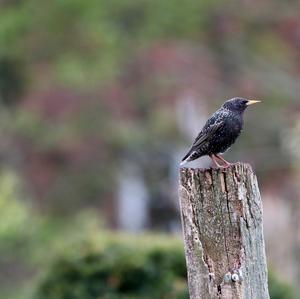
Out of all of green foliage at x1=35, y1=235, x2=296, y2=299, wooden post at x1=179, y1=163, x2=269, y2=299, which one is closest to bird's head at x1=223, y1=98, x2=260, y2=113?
wooden post at x1=179, y1=163, x2=269, y2=299

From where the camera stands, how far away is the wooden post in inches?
213

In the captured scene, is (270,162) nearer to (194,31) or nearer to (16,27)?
(194,31)

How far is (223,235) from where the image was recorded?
215 inches

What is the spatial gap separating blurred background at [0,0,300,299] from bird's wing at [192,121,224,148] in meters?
13.5

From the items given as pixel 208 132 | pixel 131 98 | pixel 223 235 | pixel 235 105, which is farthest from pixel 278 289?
pixel 131 98

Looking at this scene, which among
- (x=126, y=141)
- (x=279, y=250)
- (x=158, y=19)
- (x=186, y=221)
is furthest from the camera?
(x=158, y=19)

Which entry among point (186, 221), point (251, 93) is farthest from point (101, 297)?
point (251, 93)

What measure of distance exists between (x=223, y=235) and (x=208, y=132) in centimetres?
107

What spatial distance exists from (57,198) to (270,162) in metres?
4.45

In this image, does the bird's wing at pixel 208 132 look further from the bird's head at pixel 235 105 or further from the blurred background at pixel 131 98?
the blurred background at pixel 131 98

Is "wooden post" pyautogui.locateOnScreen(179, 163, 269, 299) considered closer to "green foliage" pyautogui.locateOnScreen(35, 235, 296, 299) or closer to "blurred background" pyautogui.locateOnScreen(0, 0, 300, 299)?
"green foliage" pyautogui.locateOnScreen(35, 235, 296, 299)

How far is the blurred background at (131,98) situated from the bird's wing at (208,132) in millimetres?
13498

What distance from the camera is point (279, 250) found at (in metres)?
18.7

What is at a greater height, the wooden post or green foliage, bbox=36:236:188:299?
green foliage, bbox=36:236:188:299
